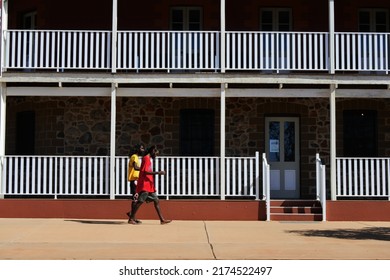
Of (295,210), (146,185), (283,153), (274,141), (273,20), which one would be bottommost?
(295,210)

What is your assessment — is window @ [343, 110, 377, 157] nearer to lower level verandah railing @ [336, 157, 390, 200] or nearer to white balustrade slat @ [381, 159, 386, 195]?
lower level verandah railing @ [336, 157, 390, 200]

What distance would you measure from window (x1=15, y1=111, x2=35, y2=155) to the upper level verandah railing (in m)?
2.16

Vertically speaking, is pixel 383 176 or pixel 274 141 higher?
pixel 274 141

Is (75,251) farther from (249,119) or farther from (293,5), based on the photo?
(293,5)

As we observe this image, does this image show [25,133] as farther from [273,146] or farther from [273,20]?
[273,20]

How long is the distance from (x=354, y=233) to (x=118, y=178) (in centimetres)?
581

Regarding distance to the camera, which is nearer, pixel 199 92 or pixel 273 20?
pixel 199 92

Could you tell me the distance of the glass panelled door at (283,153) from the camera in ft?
54.3

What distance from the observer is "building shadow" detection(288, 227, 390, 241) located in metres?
11.4

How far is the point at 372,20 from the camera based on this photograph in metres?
17.1

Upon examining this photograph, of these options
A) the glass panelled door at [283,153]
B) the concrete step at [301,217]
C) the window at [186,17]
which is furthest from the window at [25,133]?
the concrete step at [301,217]

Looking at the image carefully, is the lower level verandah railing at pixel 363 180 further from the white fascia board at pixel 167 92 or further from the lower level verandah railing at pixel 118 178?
the white fascia board at pixel 167 92

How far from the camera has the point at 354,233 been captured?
1205 centimetres

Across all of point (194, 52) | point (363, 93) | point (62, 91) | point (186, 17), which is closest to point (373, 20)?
point (363, 93)
